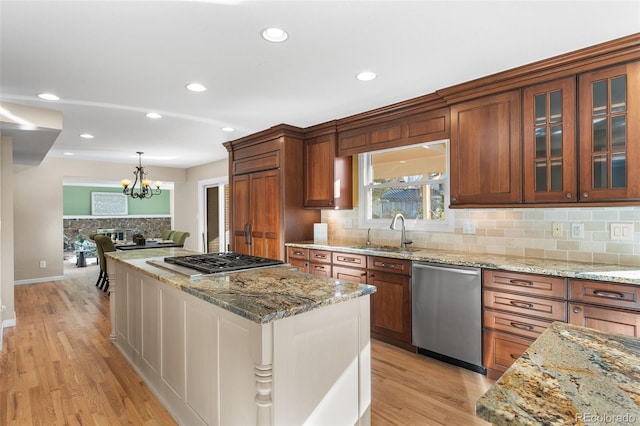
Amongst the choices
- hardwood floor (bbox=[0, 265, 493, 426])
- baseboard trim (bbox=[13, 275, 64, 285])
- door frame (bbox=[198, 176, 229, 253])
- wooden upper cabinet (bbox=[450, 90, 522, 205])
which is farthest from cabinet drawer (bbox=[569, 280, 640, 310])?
baseboard trim (bbox=[13, 275, 64, 285])

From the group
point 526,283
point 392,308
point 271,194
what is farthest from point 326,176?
point 526,283

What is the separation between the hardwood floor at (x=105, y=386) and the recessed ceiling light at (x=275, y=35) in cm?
243

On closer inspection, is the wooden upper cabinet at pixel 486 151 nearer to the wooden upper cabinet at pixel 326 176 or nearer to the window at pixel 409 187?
the window at pixel 409 187

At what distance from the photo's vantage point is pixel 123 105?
3432mm

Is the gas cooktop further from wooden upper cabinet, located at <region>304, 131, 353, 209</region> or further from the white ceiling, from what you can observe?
wooden upper cabinet, located at <region>304, 131, 353, 209</region>

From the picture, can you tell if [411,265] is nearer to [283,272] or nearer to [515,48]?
[283,272]

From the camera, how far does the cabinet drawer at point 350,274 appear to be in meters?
3.46

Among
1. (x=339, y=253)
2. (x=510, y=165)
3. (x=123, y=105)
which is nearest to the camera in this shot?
(x=510, y=165)

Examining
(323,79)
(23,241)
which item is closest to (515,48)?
(323,79)

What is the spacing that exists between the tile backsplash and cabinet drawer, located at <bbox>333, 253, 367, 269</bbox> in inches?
25.5

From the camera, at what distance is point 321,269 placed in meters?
3.87

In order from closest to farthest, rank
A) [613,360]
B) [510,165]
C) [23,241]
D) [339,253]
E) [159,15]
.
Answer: [613,360]
[159,15]
[510,165]
[339,253]
[23,241]

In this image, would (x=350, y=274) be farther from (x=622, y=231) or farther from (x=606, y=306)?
(x=622, y=231)

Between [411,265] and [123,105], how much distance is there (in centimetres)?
319
